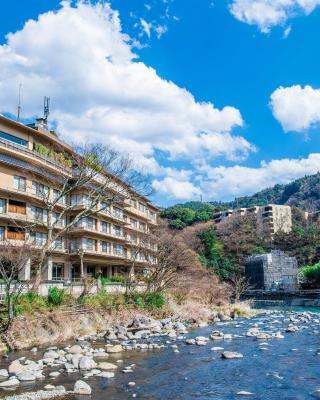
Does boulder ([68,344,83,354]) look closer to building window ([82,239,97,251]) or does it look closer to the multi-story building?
→ the multi-story building

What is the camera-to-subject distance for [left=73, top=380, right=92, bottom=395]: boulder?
497 inches

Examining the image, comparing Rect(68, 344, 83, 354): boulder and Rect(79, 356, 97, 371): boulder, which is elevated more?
Rect(79, 356, 97, 371): boulder

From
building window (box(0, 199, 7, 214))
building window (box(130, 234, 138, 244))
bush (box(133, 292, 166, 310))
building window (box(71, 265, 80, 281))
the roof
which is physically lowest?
bush (box(133, 292, 166, 310))

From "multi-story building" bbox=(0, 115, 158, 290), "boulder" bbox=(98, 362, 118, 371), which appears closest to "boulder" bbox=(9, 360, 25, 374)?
"boulder" bbox=(98, 362, 118, 371)

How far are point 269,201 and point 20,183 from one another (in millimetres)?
150802

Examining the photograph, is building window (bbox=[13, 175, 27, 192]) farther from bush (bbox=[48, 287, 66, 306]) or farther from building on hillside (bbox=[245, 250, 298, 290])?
building on hillside (bbox=[245, 250, 298, 290])

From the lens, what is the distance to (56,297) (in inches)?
1029

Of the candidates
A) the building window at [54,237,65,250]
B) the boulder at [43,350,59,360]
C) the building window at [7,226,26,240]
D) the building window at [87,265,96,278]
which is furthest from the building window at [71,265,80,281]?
the boulder at [43,350,59,360]

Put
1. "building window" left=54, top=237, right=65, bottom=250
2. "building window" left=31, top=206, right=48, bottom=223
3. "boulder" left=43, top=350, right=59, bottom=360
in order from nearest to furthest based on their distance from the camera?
1. "boulder" left=43, top=350, right=59, bottom=360
2. "building window" left=31, top=206, right=48, bottom=223
3. "building window" left=54, top=237, right=65, bottom=250

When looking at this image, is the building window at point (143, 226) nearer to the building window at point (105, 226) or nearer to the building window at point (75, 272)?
the building window at point (105, 226)

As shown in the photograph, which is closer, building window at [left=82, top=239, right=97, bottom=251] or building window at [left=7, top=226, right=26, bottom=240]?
building window at [left=7, top=226, right=26, bottom=240]

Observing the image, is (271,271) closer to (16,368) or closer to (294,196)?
(16,368)

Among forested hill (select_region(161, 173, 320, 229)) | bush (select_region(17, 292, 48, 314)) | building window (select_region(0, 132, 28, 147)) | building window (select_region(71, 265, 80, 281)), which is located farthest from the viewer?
forested hill (select_region(161, 173, 320, 229))

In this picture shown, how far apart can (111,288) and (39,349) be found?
15.0 meters
